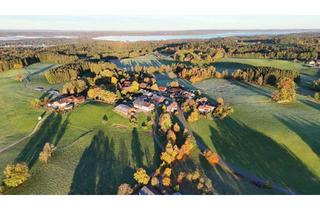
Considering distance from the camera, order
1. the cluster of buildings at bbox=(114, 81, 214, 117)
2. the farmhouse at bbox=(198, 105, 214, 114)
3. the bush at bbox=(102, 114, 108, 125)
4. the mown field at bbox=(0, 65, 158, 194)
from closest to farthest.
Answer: the mown field at bbox=(0, 65, 158, 194)
the bush at bbox=(102, 114, 108, 125)
the farmhouse at bbox=(198, 105, 214, 114)
the cluster of buildings at bbox=(114, 81, 214, 117)

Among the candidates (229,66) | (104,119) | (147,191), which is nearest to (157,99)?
(104,119)

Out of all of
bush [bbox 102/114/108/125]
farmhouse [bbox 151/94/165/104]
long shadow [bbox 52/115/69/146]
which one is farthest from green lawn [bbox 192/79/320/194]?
long shadow [bbox 52/115/69/146]

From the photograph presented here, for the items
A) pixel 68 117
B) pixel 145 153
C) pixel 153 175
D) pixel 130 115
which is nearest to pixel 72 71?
pixel 68 117

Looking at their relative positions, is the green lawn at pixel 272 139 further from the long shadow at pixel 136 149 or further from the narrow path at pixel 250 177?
the long shadow at pixel 136 149

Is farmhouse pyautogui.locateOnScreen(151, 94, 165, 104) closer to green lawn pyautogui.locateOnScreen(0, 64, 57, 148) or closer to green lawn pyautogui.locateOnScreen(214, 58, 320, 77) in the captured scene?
green lawn pyautogui.locateOnScreen(0, 64, 57, 148)

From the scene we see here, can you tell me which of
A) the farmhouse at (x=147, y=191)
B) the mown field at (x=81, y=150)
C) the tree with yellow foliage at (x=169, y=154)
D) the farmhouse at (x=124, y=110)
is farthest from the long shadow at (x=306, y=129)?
the farmhouse at (x=124, y=110)

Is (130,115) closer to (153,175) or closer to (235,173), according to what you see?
(153,175)
